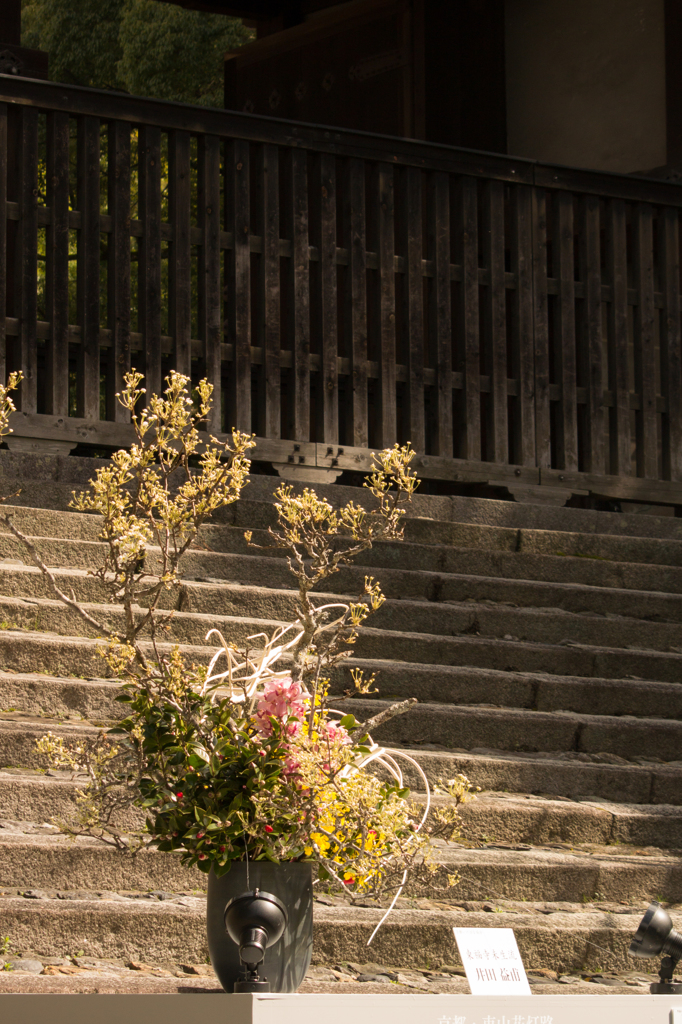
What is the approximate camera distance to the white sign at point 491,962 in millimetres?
2379

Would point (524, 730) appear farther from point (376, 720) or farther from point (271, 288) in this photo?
point (271, 288)

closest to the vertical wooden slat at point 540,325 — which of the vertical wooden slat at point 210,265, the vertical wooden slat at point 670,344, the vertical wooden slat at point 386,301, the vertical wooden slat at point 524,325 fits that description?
the vertical wooden slat at point 524,325

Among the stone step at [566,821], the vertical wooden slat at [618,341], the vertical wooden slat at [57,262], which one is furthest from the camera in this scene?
the vertical wooden slat at [618,341]

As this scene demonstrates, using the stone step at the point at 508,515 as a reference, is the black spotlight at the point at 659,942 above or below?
below

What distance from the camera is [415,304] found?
6957 mm

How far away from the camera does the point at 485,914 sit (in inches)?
138

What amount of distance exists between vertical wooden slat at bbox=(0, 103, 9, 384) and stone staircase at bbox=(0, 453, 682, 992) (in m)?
0.63

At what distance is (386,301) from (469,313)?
1.67ft

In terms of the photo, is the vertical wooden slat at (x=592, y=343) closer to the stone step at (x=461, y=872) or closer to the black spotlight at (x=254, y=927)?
the stone step at (x=461, y=872)

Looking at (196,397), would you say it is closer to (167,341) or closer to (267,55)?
(167,341)

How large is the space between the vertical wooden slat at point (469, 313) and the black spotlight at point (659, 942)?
15.1ft

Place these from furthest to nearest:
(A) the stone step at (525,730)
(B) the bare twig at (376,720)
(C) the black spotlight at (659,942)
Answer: (A) the stone step at (525,730)
(B) the bare twig at (376,720)
(C) the black spotlight at (659,942)

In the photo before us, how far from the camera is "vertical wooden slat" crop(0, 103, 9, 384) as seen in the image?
19.7 ft

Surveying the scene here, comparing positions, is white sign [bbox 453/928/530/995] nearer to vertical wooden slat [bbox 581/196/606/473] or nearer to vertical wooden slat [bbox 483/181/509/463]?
vertical wooden slat [bbox 483/181/509/463]
